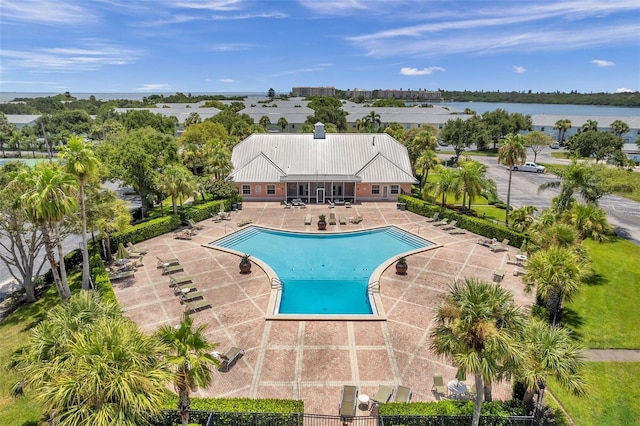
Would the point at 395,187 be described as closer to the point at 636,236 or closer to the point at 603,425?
the point at 636,236

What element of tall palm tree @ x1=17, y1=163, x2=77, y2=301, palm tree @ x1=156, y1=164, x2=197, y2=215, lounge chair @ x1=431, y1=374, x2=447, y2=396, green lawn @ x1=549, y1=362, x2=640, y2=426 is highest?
tall palm tree @ x1=17, y1=163, x2=77, y2=301

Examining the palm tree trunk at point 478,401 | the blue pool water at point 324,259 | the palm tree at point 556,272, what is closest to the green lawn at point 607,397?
the palm tree at point 556,272

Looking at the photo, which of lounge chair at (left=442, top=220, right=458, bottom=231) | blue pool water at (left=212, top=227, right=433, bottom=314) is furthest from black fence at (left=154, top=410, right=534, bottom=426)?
lounge chair at (left=442, top=220, right=458, bottom=231)

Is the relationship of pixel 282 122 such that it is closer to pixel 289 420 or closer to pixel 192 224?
pixel 192 224

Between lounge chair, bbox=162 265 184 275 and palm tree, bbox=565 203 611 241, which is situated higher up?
palm tree, bbox=565 203 611 241

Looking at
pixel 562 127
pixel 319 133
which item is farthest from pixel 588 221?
pixel 562 127

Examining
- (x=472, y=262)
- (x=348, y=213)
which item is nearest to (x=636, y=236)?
(x=472, y=262)

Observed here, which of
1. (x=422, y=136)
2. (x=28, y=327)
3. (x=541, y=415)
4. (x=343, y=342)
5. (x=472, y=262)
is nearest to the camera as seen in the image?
(x=541, y=415)

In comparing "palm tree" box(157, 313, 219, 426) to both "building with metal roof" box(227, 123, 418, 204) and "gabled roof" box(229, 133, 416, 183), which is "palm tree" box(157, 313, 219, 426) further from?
"gabled roof" box(229, 133, 416, 183)
